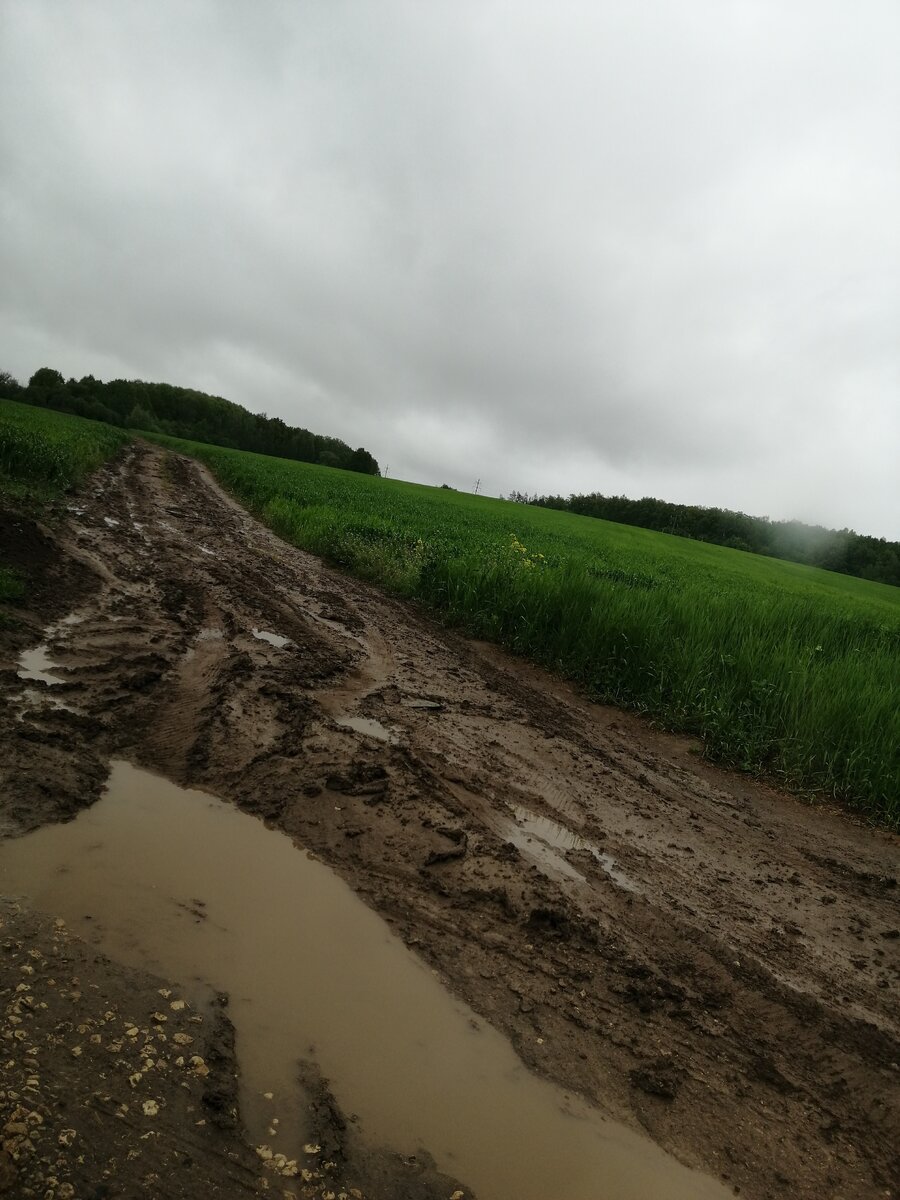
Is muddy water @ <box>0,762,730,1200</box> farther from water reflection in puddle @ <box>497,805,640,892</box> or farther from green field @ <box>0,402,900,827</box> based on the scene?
green field @ <box>0,402,900,827</box>

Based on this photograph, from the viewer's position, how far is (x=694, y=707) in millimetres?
6242

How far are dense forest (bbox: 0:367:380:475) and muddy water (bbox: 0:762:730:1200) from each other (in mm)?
77100

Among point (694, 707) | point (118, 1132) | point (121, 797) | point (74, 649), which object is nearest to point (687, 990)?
point (118, 1132)

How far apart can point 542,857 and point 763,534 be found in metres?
79.4

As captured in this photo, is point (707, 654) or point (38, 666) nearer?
point (38, 666)

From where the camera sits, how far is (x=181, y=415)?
102 m

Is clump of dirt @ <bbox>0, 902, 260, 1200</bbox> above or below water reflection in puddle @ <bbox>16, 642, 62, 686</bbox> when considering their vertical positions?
below

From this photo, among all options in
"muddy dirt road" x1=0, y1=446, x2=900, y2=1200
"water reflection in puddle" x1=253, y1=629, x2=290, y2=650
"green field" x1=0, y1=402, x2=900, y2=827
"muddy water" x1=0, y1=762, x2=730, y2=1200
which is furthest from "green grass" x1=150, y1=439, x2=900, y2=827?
"muddy water" x1=0, y1=762, x2=730, y2=1200

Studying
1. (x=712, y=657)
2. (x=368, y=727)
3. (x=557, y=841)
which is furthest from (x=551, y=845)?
(x=712, y=657)

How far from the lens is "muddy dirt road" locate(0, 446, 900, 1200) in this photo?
2.15m

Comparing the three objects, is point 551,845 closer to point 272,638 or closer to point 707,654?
point 272,638

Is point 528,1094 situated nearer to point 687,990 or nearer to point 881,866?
point 687,990

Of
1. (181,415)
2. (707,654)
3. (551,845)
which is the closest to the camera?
(551,845)

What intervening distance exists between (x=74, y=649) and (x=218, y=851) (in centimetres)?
276
